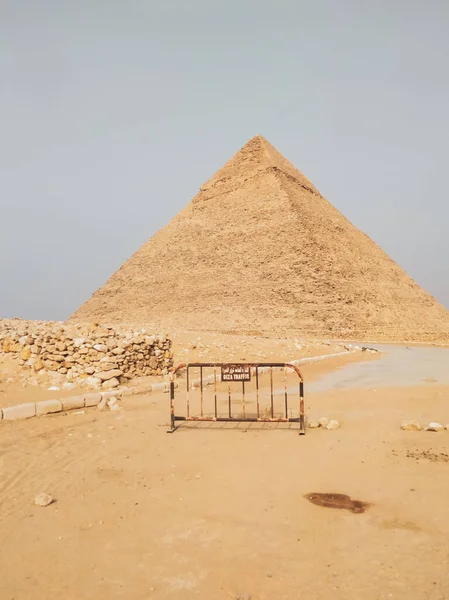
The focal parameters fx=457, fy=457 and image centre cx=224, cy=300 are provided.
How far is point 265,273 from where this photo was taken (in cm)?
5381

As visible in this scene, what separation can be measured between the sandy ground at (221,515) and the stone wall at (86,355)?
2.78m

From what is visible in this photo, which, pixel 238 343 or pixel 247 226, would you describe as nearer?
pixel 238 343

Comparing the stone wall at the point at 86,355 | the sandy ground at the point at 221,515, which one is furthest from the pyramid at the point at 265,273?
the sandy ground at the point at 221,515

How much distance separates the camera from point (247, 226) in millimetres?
63188

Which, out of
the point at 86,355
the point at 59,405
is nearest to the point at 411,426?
the point at 59,405

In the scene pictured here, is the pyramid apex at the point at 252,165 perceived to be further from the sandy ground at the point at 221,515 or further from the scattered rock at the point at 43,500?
the scattered rock at the point at 43,500

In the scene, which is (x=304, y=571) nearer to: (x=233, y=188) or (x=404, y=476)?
(x=404, y=476)

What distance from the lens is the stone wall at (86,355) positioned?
923 cm

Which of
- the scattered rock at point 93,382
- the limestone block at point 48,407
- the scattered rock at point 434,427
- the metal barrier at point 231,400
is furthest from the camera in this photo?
the scattered rock at point 93,382

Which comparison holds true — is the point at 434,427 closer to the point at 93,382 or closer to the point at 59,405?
the point at 59,405

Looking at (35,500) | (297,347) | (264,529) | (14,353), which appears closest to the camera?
(264,529)

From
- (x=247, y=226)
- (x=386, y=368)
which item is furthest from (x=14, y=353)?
(x=247, y=226)

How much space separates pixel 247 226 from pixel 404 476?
2361 inches

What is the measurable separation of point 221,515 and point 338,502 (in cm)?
101
